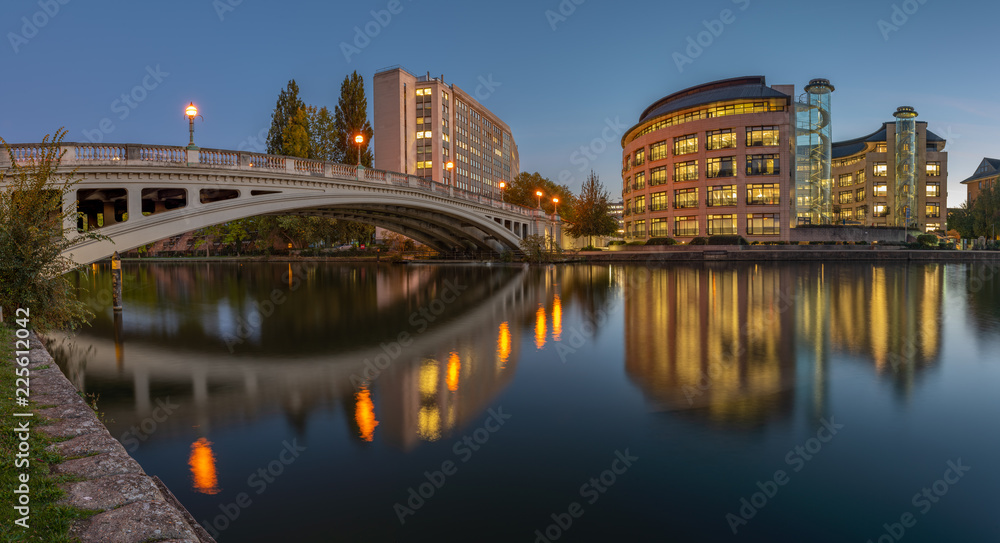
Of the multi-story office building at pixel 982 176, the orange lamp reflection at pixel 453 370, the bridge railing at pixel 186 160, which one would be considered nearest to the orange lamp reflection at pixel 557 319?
the orange lamp reflection at pixel 453 370

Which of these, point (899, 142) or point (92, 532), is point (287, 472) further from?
point (899, 142)

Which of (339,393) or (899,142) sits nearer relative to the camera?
(339,393)

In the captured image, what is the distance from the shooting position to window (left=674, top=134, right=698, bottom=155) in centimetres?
7212

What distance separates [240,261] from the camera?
7875 centimetres

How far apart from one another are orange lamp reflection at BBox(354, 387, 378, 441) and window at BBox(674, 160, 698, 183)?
71.5 meters

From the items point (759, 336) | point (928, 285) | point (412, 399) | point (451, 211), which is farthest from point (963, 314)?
point (451, 211)

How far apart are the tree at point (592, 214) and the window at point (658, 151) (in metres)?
19.4

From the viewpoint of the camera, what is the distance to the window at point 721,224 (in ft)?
227

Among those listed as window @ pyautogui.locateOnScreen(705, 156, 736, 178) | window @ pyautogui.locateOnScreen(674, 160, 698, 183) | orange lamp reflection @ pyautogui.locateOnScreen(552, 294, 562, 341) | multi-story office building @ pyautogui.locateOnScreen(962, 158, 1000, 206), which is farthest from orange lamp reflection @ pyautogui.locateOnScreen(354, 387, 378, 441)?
multi-story office building @ pyautogui.locateOnScreen(962, 158, 1000, 206)

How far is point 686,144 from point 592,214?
22397 millimetres

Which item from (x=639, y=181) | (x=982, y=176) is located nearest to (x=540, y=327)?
(x=639, y=181)

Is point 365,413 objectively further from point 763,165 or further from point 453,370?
point 763,165

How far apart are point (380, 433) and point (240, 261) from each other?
268ft

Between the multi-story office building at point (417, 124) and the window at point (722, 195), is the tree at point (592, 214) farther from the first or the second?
the multi-story office building at point (417, 124)
